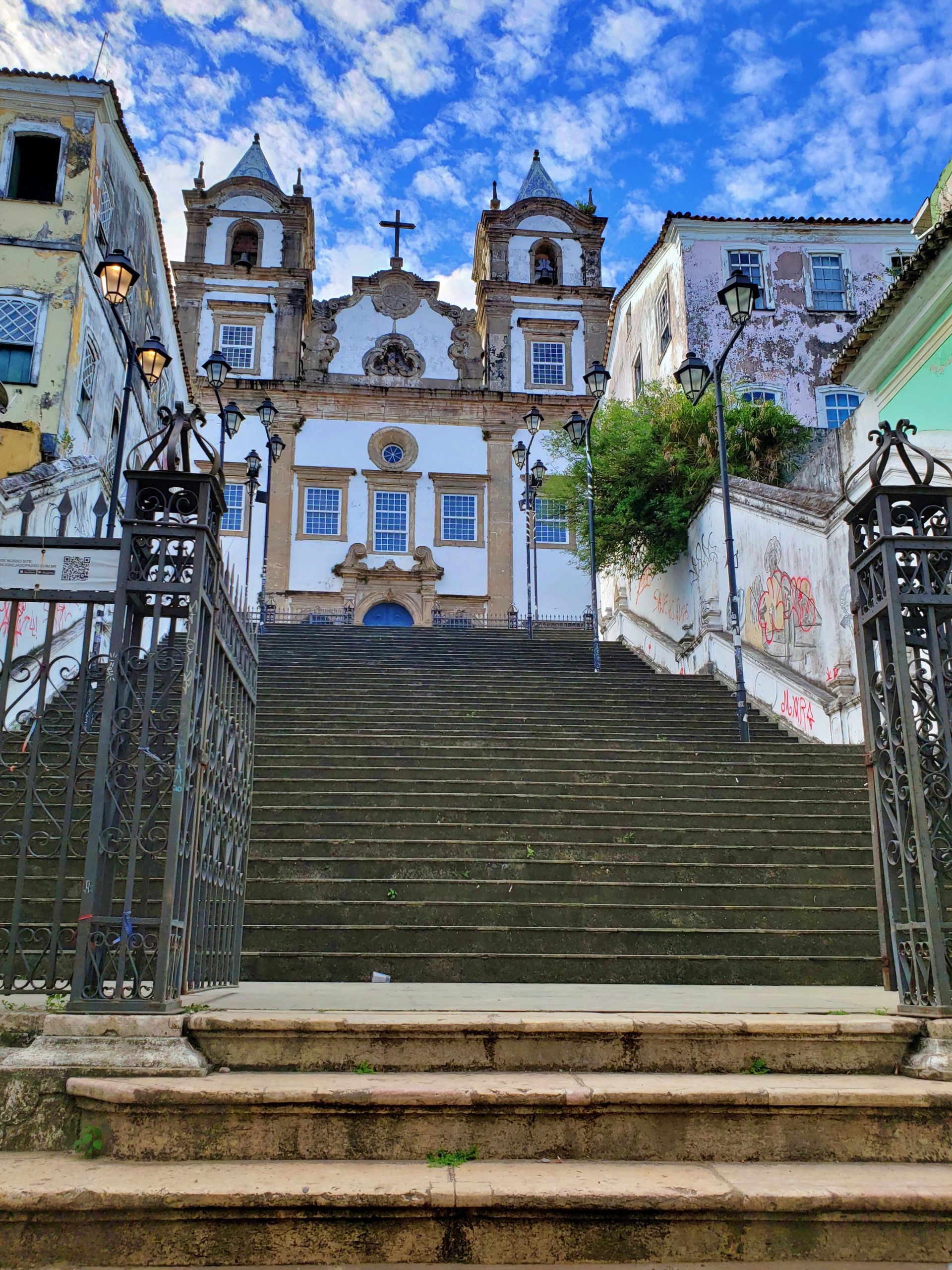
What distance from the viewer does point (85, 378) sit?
18547 mm

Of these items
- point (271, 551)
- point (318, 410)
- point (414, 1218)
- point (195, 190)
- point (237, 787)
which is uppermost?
point (195, 190)

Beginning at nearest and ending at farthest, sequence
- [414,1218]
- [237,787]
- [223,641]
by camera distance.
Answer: [414,1218], [223,641], [237,787]

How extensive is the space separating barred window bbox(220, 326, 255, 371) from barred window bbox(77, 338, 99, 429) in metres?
16.2

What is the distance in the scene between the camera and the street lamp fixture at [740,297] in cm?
1281

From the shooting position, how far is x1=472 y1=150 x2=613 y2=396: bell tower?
36.1m

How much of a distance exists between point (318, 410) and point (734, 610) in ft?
75.3

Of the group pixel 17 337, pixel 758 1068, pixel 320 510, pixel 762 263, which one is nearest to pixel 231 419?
pixel 17 337

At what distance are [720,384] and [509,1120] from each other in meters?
12.5

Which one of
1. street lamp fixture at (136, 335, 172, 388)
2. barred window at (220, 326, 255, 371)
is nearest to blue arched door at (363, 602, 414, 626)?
barred window at (220, 326, 255, 371)

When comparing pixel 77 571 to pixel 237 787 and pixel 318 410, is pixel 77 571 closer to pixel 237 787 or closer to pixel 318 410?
pixel 237 787

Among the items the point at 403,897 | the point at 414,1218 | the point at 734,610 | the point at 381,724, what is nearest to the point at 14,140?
the point at 381,724

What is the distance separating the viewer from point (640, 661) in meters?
19.7

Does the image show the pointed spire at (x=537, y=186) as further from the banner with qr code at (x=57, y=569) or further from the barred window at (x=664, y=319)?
the banner with qr code at (x=57, y=569)

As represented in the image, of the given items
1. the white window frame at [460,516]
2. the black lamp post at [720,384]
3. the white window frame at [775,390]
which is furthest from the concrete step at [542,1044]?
the white window frame at [460,516]
